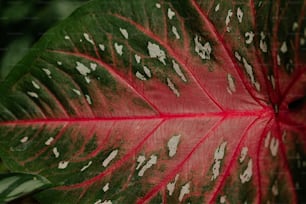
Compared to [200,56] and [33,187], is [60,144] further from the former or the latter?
[200,56]

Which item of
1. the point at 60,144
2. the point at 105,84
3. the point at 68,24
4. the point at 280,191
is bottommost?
the point at 280,191

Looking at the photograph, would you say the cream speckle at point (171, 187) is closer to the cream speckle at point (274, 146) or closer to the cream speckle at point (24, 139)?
the cream speckle at point (274, 146)

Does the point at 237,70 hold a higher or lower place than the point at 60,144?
higher

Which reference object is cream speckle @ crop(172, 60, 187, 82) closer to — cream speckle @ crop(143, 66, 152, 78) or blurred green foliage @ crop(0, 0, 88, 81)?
cream speckle @ crop(143, 66, 152, 78)

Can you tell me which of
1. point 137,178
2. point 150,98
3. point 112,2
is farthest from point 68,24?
point 137,178

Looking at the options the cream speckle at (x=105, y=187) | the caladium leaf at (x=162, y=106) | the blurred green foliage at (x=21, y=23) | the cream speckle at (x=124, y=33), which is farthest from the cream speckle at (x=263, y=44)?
the blurred green foliage at (x=21, y=23)

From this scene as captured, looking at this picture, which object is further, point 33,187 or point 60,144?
point 60,144
